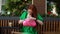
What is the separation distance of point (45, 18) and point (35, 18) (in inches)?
117

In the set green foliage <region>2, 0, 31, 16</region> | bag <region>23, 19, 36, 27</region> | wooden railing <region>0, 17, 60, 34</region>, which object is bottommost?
wooden railing <region>0, 17, 60, 34</region>

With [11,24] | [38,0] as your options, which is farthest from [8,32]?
[38,0]

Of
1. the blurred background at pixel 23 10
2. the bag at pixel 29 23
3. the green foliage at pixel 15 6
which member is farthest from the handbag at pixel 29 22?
the green foliage at pixel 15 6

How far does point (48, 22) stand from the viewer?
7039 mm

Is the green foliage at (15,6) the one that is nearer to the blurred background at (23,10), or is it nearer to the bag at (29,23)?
the blurred background at (23,10)

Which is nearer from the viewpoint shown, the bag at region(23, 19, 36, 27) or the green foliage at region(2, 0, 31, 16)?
the bag at region(23, 19, 36, 27)

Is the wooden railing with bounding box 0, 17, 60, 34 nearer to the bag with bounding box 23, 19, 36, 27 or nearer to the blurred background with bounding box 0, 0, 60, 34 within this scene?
the blurred background with bounding box 0, 0, 60, 34

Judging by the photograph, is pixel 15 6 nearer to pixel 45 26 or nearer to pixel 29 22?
pixel 45 26

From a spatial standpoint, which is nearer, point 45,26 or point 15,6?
point 45,26

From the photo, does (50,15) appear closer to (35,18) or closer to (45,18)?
(45,18)

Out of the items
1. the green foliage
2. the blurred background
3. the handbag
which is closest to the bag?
the handbag

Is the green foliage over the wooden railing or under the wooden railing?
over

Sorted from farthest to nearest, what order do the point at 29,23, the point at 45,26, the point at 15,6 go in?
1. the point at 15,6
2. the point at 45,26
3. the point at 29,23

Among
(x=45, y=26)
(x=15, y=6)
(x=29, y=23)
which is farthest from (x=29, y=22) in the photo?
(x=15, y=6)
